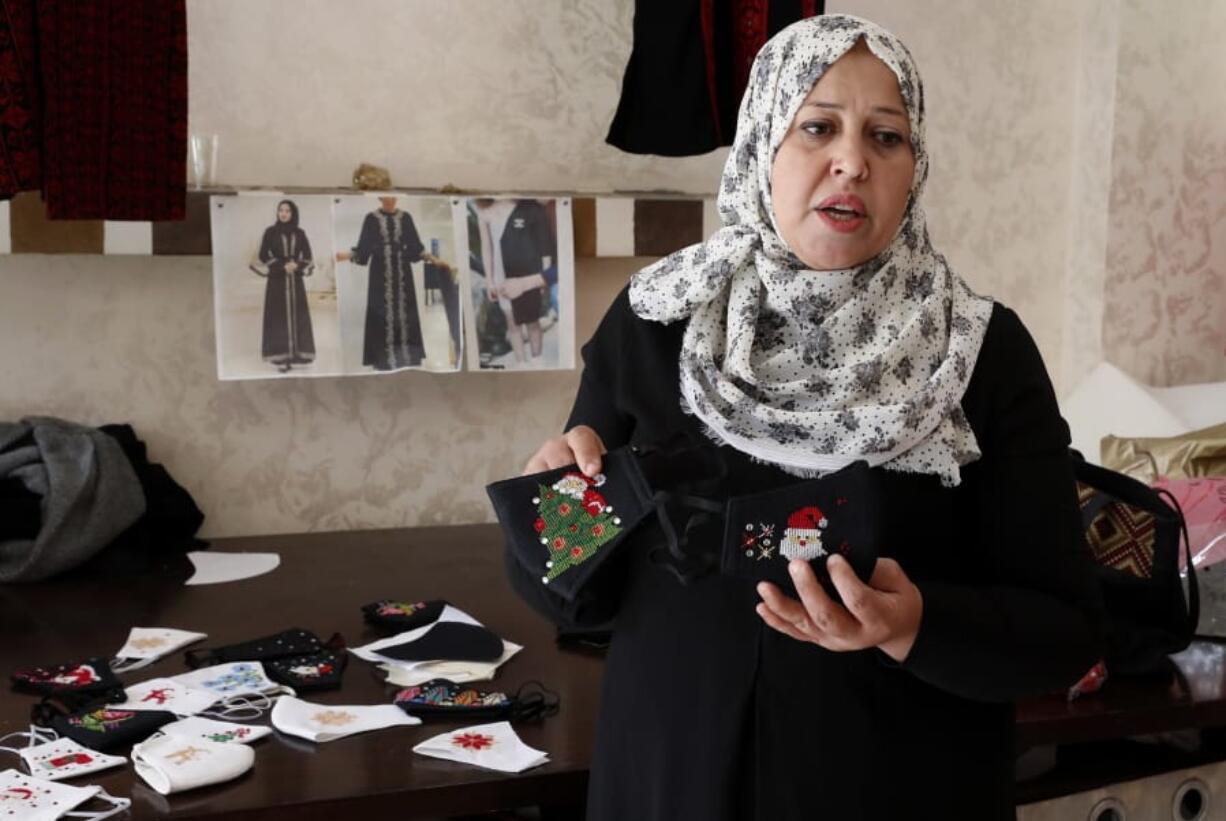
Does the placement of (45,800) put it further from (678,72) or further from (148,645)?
(678,72)

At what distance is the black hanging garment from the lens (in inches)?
98.7

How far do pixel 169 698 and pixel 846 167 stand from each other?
1.07 m

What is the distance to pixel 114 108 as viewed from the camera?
2.19 m

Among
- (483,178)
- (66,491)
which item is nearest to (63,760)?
(66,491)

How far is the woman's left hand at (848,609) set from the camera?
1.12 metres

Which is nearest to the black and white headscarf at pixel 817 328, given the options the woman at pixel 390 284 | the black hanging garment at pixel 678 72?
the black hanging garment at pixel 678 72

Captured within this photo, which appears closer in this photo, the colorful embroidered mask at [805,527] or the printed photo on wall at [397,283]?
the colorful embroidered mask at [805,527]

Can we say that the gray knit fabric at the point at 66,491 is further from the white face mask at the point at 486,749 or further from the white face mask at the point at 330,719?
the white face mask at the point at 486,749

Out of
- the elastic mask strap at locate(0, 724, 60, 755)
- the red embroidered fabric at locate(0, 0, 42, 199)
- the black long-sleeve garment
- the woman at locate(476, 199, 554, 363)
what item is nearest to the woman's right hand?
the black long-sleeve garment

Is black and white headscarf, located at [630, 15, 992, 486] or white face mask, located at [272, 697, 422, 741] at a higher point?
black and white headscarf, located at [630, 15, 992, 486]

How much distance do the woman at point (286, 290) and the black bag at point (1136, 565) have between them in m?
1.40

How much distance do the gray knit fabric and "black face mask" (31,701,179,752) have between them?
0.65 m

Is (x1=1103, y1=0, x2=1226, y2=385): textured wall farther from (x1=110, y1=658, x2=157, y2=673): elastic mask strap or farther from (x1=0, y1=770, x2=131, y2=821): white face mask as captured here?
(x1=0, y1=770, x2=131, y2=821): white face mask

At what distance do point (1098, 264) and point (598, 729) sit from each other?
Result: 7.57 feet
